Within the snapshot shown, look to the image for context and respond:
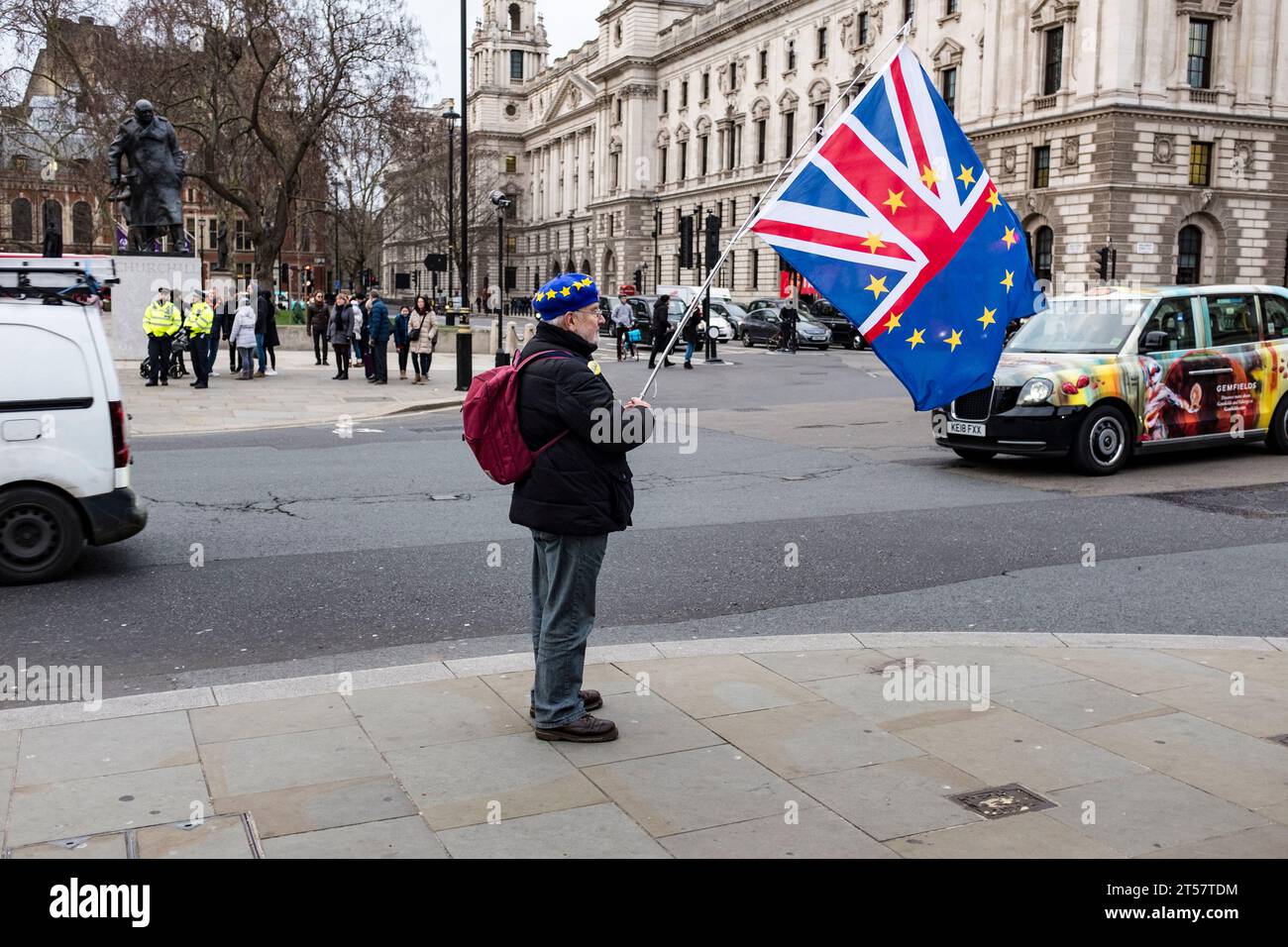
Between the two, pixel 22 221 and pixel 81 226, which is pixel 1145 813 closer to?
pixel 81 226

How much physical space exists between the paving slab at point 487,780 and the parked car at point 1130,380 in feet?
27.7

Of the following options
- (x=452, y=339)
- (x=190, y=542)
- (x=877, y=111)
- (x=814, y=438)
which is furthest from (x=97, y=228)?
(x=877, y=111)

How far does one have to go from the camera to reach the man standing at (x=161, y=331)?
74.1 feet

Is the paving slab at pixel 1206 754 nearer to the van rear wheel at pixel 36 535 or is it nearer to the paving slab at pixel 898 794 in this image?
the paving slab at pixel 898 794

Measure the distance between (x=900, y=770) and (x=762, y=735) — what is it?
2.06 ft

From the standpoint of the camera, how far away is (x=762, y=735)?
17.3ft

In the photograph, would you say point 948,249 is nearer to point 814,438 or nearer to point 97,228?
point 814,438

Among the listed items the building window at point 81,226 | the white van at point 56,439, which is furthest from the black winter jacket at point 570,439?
the building window at point 81,226

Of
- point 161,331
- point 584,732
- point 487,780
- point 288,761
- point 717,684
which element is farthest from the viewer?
point 161,331

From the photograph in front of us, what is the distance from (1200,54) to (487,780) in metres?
56.7

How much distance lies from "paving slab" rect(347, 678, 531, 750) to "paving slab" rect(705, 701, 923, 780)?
0.91 meters

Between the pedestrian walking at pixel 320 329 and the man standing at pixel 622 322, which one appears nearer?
the pedestrian walking at pixel 320 329

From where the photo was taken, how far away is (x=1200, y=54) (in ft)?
175

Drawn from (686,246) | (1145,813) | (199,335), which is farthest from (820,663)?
(686,246)
